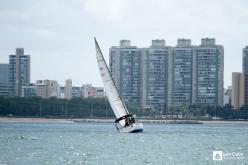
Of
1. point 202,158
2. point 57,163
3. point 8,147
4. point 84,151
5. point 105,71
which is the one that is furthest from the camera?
point 105,71

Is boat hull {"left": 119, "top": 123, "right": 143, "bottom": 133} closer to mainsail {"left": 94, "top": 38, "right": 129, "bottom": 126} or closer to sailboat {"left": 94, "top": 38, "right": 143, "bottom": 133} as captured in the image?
sailboat {"left": 94, "top": 38, "right": 143, "bottom": 133}

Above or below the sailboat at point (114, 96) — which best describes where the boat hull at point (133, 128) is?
below

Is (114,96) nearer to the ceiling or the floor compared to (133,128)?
nearer to the ceiling

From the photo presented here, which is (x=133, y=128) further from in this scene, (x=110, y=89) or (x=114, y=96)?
(x=110, y=89)

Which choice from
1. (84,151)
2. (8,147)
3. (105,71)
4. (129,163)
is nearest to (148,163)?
(129,163)

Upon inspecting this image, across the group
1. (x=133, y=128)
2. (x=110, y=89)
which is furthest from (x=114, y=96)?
(x=133, y=128)

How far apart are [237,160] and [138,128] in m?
53.6

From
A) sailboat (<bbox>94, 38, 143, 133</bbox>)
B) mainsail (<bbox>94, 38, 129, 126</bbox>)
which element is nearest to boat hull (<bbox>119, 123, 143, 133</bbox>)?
sailboat (<bbox>94, 38, 143, 133</bbox>)

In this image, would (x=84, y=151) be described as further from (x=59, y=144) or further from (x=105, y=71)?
(x=105, y=71)

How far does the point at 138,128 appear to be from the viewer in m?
145

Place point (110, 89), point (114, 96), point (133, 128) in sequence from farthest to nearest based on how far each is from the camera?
point (133, 128) < point (114, 96) < point (110, 89)

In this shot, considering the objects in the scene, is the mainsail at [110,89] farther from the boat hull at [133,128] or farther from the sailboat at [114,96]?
the boat hull at [133,128]

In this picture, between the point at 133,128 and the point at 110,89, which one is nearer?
the point at 110,89

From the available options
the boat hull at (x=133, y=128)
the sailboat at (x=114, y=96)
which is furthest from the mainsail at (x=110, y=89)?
the boat hull at (x=133, y=128)
